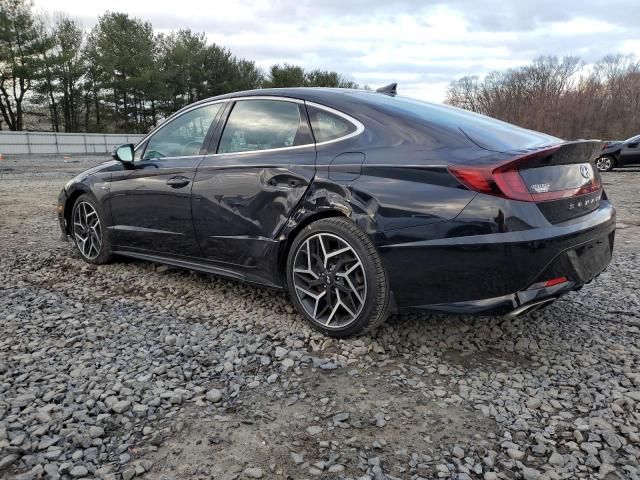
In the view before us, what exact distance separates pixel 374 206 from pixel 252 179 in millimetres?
965

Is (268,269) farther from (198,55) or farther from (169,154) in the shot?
(198,55)

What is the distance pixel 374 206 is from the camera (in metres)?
2.82

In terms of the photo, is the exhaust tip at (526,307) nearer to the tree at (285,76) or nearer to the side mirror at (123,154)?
the side mirror at (123,154)

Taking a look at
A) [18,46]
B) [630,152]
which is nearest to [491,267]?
[630,152]

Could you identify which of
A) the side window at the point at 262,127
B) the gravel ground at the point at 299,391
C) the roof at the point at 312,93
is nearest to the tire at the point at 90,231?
the gravel ground at the point at 299,391

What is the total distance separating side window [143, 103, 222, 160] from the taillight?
2.10 metres

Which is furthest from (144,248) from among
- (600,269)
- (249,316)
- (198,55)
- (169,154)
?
(198,55)

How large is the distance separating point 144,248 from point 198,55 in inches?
1722

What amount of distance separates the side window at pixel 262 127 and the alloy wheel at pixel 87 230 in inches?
70.2

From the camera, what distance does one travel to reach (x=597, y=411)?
2.32 meters

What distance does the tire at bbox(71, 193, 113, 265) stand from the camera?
4629mm

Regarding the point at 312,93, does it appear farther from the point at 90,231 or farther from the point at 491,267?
the point at 90,231

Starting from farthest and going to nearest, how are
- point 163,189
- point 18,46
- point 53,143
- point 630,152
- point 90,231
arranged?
point 18,46
point 53,143
point 630,152
point 90,231
point 163,189

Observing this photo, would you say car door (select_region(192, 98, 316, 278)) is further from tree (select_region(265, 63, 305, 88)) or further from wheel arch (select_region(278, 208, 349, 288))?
tree (select_region(265, 63, 305, 88))
